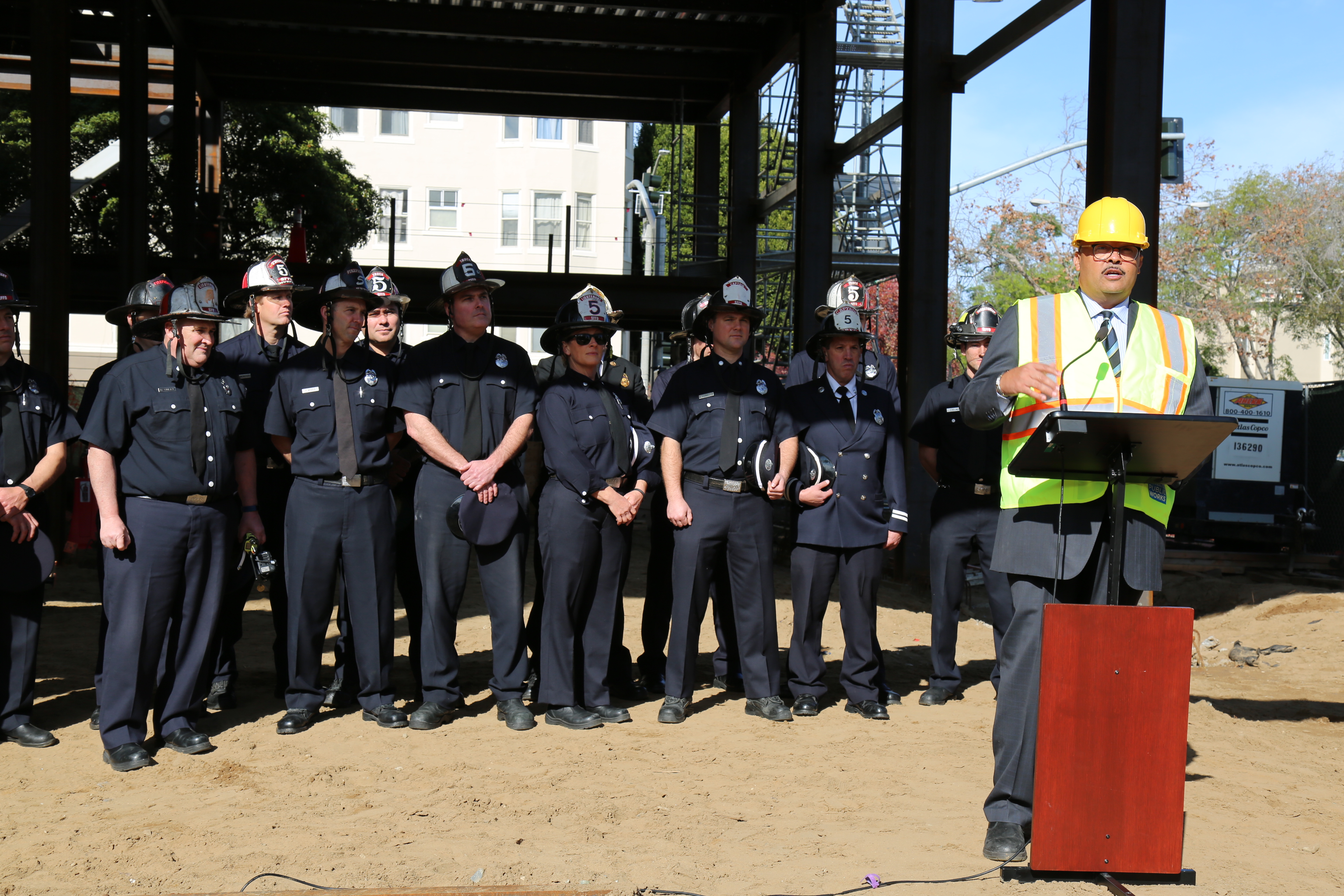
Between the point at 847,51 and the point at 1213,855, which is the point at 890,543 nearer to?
the point at 1213,855

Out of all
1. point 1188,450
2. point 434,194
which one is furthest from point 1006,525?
point 434,194

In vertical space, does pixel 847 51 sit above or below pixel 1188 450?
above

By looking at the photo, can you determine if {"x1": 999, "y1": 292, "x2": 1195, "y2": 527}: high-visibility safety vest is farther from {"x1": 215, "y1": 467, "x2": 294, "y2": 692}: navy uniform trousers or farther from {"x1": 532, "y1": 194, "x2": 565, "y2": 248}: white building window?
{"x1": 532, "y1": 194, "x2": 565, "y2": 248}: white building window

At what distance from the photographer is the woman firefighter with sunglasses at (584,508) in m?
6.28

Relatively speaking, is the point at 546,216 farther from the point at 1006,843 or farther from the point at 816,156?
the point at 1006,843

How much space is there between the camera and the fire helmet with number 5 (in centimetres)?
636

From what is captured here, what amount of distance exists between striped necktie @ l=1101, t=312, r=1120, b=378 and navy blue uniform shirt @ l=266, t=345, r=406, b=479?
3596 mm

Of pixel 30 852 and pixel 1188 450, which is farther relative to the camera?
pixel 30 852

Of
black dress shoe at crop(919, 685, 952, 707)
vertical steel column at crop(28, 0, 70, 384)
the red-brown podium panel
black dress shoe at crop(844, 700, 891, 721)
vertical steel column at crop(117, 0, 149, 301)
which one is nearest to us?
the red-brown podium panel

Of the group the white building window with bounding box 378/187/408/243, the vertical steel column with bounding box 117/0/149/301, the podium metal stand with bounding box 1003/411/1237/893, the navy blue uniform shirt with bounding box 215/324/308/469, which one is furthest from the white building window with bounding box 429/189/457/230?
the podium metal stand with bounding box 1003/411/1237/893

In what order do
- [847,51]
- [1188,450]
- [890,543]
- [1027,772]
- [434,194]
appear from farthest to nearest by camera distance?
[434,194] → [847,51] → [890,543] → [1027,772] → [1188,450]

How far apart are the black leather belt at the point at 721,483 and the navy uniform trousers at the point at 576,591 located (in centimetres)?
49

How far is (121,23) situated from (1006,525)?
16059mm

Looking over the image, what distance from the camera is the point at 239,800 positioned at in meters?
5.00
